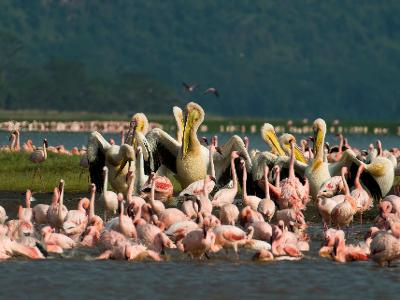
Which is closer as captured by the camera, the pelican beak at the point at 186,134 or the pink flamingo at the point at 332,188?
the pink flamingo at the point at 332,188

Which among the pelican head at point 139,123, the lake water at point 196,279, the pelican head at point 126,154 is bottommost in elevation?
the lake water at point 196,279

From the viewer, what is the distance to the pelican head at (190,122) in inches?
1017

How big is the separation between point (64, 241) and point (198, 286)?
3.02 meters

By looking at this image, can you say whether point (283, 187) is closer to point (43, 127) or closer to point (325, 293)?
point (325, 293)

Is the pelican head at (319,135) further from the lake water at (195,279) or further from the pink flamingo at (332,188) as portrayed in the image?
the lake water at (195,279)

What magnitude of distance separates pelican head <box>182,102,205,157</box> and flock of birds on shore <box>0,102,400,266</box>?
0.8 inches

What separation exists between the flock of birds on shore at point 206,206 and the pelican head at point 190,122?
20mm

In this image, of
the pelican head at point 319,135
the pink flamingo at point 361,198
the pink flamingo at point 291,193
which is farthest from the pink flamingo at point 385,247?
the pelican head at point 319,135

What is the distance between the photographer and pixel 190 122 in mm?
26172

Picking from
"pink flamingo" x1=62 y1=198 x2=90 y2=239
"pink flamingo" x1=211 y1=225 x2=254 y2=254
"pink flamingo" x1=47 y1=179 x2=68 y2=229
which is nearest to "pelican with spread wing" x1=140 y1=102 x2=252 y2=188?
"pink flamingo" x1=47 y1=179 x2=68 y2=229

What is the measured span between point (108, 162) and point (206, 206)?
16.6 feet

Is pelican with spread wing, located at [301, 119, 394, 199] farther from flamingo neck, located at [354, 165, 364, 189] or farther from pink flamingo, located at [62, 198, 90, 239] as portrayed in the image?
pink flamingo, located at [62, 198, 90, 239]

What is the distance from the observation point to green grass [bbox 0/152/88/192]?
2856cm

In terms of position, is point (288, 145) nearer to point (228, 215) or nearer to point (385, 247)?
point (228, 215)
